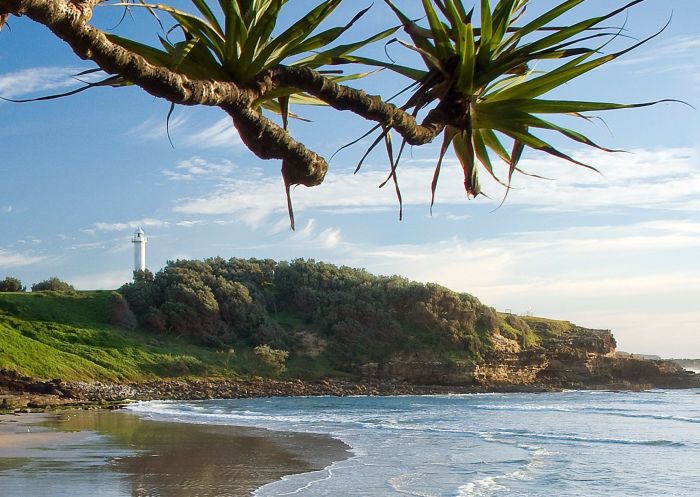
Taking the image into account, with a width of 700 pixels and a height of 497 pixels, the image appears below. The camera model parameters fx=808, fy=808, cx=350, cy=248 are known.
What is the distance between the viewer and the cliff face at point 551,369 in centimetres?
5178

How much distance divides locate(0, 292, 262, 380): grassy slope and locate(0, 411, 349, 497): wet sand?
15.9m

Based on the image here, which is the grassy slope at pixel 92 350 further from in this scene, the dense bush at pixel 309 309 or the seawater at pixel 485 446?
the seawater at pixel 485 446

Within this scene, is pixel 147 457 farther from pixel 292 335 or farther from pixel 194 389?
pixel 292 335

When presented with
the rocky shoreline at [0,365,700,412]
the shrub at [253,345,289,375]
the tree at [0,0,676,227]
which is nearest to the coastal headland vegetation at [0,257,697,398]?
the shrub at [253,345,289,375]

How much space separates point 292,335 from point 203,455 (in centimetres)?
3877

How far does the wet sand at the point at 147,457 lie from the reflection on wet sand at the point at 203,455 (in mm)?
15

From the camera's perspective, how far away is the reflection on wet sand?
457 inches

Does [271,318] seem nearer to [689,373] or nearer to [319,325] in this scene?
[319,325]

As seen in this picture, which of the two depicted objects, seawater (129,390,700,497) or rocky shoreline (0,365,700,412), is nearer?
seawater (129,390,700,497)

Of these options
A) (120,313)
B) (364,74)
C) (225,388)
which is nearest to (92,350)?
(120,313)

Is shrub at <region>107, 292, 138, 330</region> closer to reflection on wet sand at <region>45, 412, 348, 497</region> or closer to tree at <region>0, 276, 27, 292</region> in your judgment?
tree at <region>0, 276, 27, 292</region>

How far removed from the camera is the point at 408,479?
523 inches

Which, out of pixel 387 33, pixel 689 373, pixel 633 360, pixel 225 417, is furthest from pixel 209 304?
pixel 387 33

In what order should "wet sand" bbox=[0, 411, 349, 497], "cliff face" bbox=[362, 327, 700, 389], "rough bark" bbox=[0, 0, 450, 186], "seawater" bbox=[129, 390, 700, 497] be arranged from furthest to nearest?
"cliff face" bbox=[362, 327, 700, 389] < "seawater" bbox=[129, 390, 700, 497] < "wet sand" bbox=[0, 411, 349, 497] < "rough bark" bbox=[0, 0, 450, 186]
